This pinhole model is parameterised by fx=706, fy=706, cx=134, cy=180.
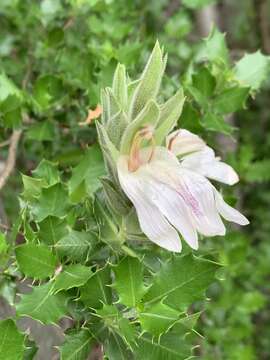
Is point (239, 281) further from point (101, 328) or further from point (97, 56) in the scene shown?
point (101, 328)

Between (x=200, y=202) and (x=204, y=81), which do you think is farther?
(x=204, y=81)

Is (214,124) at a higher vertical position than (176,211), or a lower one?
lower

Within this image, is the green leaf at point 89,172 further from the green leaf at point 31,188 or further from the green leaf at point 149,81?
the green leaf at point 149,81

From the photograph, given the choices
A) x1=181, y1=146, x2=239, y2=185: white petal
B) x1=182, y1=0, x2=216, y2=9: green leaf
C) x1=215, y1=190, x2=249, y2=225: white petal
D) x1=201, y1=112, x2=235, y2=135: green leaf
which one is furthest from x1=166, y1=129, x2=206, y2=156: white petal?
x1=182, y1=0, x2=216, y2=9: green leaf

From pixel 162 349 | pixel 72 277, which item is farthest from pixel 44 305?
pixel 162 349

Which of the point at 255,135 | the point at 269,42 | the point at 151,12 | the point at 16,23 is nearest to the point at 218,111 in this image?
→ the point at 16,23

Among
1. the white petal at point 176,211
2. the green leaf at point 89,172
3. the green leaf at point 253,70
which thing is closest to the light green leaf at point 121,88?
the white petal at point 176,211

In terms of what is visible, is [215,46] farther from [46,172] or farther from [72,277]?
[72,277]
